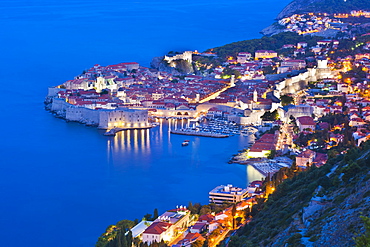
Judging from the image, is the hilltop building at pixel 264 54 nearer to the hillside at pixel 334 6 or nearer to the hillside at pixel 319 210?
the hillside at pixel 334 6

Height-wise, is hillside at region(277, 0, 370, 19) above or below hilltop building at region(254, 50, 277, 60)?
above

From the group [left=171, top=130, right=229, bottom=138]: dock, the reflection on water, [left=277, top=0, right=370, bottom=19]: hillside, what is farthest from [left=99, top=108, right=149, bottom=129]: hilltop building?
[left=277, top=0, right=370, bottom=19]: hillside

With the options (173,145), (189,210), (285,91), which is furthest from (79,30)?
(189,210)

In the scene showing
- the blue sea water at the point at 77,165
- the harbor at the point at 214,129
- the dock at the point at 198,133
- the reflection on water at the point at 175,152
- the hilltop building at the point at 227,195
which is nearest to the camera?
the hilltop building at the point at 227,195

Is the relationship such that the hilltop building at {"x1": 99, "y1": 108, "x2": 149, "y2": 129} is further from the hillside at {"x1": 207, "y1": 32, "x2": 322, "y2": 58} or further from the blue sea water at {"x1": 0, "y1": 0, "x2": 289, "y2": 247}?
the hillside at {"x1": 207, "y1": 32, "x2": 322, "y2": 58}

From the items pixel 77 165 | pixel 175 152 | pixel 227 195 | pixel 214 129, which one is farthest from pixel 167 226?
pixel 214 129

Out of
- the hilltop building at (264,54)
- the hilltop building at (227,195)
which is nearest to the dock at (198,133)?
the hilltop building at (227,195)

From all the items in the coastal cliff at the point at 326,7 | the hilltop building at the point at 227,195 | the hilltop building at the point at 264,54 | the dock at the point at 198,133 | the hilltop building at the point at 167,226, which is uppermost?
the coastal cliff at the point at 326,7

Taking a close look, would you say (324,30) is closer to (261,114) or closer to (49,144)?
(261,114)
